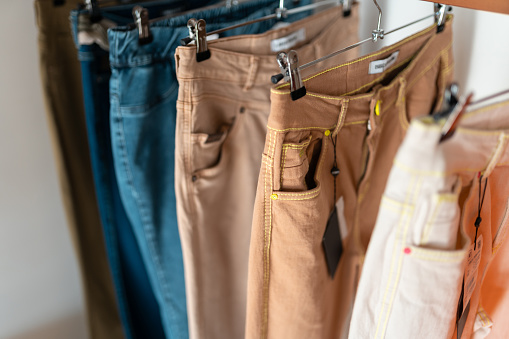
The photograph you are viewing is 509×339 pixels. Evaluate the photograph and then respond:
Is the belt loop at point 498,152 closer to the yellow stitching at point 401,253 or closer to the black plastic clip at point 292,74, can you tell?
the yellow stitching at point 401,253

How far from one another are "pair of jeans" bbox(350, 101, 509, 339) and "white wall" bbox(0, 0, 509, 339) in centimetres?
37

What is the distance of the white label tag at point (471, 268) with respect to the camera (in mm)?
542

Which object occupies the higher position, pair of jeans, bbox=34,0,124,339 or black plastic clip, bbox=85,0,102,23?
black plastic clip, bbox=85,0,102,23

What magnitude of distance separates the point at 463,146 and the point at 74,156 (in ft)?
2.76

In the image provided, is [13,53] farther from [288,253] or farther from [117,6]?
[288,253]

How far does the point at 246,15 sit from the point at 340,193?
1.46ft

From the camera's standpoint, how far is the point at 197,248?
0.80 m

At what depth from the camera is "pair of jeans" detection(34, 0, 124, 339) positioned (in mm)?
884

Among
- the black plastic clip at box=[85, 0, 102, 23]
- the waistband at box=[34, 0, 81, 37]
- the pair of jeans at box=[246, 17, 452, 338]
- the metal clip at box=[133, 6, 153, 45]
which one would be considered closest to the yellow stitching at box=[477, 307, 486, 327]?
the pair of jeans at box=[246, 17, 452, 338]

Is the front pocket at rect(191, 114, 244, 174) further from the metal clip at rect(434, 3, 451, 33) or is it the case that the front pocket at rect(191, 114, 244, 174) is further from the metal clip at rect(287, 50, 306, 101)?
the metal clip at rect(434, 3, 451, 33)

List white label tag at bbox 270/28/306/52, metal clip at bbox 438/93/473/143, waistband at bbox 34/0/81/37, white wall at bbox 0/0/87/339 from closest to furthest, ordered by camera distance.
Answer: metal clip at bbox 438/93/473/143 → white label tag at bbox 270/28/306/52 → waistband at bbox 34/0/81/37 → white wall at bbox 0/0/87/339

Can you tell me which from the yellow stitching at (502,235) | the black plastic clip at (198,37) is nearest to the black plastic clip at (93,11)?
the black plastic clip at (198,37)

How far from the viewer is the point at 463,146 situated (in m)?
0.43

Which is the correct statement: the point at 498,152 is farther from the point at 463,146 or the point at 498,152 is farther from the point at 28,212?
the point at 28,212
